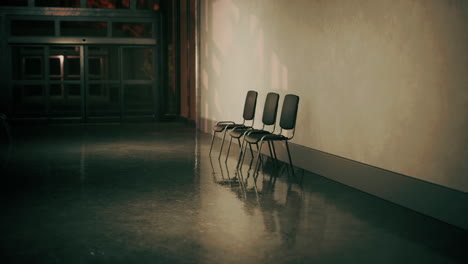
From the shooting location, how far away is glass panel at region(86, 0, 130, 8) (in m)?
13.8

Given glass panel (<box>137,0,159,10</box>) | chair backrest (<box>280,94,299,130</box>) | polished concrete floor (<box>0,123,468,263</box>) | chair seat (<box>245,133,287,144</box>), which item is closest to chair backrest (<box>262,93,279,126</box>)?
chair backrest (<box>280,94,299,130</box>)

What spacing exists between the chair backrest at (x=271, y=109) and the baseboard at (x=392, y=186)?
0.50 metres

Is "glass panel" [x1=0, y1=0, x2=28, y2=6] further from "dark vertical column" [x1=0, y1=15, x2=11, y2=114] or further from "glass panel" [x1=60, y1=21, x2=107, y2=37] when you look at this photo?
"glass panel" [x1=60, y1=21, x2=107, y2=37]

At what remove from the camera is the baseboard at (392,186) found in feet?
14.5

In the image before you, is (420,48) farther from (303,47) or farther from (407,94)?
(303,47)

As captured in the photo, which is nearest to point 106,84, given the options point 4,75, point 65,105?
point 65,105

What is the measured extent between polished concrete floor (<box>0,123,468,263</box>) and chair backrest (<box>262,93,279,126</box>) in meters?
0.65

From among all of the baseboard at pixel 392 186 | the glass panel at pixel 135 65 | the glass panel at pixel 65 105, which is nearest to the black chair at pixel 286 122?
the baseboard at pixel 392 186

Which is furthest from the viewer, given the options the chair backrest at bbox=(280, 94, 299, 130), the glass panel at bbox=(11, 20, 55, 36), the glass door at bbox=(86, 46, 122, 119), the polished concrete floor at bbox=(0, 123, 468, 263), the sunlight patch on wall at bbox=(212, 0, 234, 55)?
the glass door at bbox=(86, 46, 122, 119)

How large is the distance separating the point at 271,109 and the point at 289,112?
0.60m

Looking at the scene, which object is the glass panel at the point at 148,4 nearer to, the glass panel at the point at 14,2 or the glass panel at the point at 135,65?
the glass panel at the point at 14,2

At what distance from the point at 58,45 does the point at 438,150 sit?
11020 mm

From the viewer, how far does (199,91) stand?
41.2 ft

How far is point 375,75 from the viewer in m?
5.59
